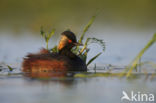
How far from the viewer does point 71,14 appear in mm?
16531

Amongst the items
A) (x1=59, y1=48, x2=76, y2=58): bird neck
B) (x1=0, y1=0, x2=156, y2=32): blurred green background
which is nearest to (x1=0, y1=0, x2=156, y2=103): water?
(x1=0, y1=0, x2=156, y2=32): blurred green background

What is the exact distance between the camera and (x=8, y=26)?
15867 mm

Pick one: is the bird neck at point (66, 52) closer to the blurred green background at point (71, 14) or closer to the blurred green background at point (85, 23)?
the blurred green background at point (85, 23)

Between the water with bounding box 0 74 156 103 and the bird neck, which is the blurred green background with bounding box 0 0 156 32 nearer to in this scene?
the bird neck

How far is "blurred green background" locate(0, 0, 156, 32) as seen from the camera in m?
15.4

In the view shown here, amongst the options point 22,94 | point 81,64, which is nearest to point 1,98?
point 22,94

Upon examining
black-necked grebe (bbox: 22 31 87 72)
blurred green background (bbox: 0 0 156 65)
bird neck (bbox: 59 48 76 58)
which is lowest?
black-necked grebe (bbox: 22 31 87 72)

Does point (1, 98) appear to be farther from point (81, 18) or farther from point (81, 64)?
point (81, 18)

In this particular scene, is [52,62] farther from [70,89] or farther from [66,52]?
[70,89]

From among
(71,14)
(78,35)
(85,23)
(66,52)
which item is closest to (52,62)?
(66,52)

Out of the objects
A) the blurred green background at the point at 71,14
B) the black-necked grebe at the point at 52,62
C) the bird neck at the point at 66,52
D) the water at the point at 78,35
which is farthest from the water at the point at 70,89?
the blurred green background at the point at 71,14

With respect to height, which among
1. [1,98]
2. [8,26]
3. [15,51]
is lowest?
[1,98]

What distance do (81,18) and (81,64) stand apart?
515 cm

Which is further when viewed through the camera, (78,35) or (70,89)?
(78,35)
